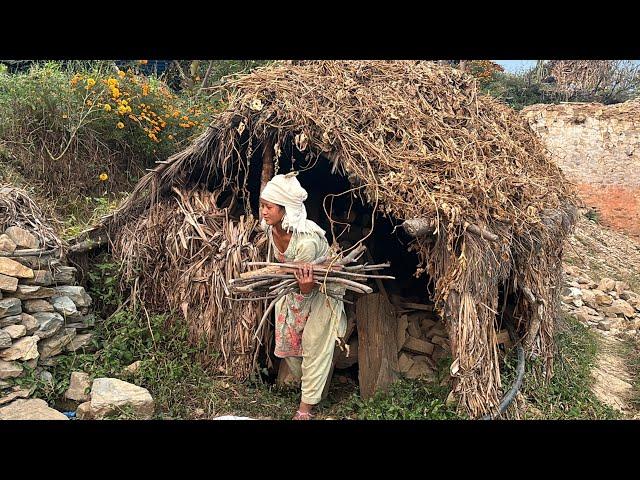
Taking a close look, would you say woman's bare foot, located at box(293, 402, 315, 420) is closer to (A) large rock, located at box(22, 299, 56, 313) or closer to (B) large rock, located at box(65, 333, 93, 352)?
(B) large rock, located at box(65, 333, 93, 352)

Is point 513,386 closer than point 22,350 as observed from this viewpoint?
No

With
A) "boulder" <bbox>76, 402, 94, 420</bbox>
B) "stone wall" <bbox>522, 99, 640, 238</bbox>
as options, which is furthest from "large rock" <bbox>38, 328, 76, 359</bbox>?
"stone wall" <bbox>522, 99, 640, 238</bbox>

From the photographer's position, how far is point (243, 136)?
5727 mm

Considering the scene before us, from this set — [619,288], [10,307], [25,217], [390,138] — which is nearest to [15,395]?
[10,307]

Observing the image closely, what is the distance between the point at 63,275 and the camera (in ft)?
17.1

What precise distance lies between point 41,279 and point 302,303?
229cm

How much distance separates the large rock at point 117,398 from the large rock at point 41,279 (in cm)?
101

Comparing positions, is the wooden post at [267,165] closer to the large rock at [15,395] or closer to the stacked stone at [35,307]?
the stacked stone at [35,307]

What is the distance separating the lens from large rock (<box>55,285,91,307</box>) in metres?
5.17

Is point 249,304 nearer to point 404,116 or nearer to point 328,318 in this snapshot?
point 328,318

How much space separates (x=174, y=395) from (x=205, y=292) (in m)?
1.03

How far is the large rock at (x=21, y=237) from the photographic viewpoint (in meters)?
4.86

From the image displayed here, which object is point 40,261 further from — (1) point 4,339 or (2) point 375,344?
(2) point 375,344

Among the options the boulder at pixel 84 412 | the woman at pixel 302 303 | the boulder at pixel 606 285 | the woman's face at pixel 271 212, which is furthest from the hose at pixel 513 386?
the boulder at pixel 606 285
